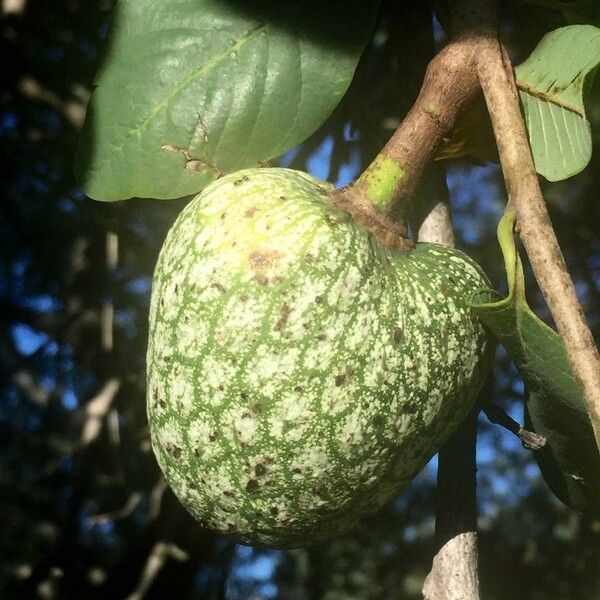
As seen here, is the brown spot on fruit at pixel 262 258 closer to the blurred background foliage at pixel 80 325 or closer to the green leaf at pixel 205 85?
the green leaf at pixel 205 85

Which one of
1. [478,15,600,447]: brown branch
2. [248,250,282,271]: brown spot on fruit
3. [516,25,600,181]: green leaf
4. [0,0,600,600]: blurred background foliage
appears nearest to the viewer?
[478,15,600,447]: brown branch

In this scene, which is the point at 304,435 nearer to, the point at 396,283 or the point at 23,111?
the point at 396,283

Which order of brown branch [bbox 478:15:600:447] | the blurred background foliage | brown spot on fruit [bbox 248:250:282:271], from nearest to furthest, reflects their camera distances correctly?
brown branch [bbox 478:15:600:447], brown spot on fruit [bbox 248:250:282:271], the blurred background foliage

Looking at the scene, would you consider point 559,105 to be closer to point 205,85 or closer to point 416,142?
point 416,142

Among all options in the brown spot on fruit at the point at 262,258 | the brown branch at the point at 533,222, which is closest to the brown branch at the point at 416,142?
the brown branch at the point at 533,222

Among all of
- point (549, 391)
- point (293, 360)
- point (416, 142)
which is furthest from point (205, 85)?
point (549, 391)

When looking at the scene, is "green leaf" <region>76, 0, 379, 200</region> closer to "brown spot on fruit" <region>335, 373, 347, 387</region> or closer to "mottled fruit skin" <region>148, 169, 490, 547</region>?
"mottled fruit skin" <region>148, 169, 490, 547</region>

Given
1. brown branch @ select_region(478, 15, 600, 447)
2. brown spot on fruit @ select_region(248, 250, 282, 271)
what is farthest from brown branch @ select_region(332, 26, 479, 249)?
brown spot on fruit @ select_region(248, 250, 282, 271)
